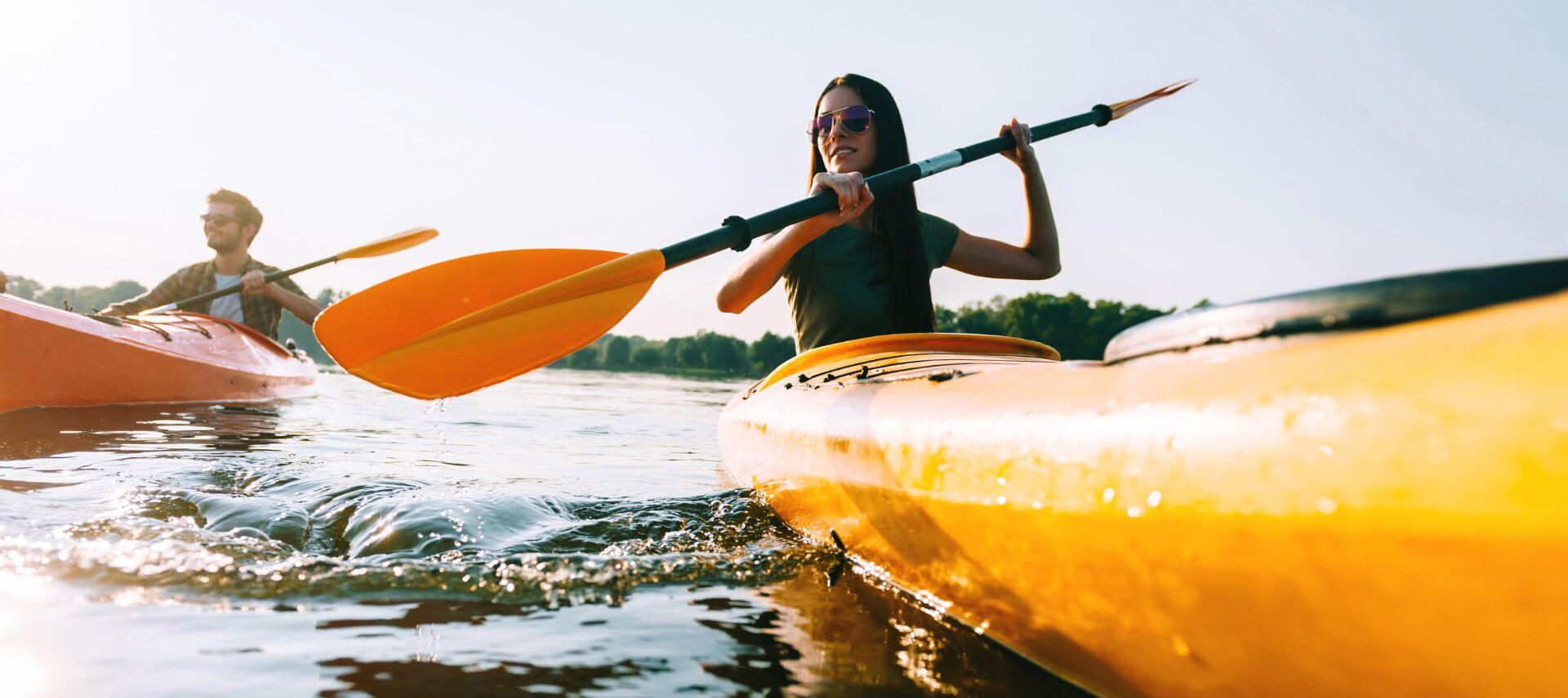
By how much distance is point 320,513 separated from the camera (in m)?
3.43

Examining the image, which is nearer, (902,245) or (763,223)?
(763,223)

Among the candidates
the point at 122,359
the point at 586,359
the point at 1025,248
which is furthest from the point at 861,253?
the point at 586,359

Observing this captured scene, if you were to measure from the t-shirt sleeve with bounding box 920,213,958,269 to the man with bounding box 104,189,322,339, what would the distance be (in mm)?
6812

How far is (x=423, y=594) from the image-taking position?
2307mm

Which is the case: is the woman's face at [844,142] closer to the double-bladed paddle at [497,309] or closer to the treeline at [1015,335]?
Result: the double-bladed paddle at [497,309]

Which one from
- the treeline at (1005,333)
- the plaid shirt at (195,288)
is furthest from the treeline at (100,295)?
the plaid shirt at (195,288)

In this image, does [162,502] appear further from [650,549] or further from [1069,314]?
[1069,314]

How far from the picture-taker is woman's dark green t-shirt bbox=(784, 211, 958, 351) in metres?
3.87

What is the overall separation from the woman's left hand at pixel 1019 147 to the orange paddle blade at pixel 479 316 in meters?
2.11

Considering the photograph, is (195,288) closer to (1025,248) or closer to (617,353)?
(1025,248)

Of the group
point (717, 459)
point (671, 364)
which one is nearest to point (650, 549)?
point (717, 459)

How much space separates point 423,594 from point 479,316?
1167 mm

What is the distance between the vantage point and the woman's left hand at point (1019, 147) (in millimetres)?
4566

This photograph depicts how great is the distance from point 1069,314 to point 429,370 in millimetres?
67064
